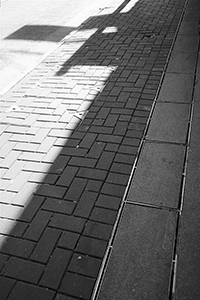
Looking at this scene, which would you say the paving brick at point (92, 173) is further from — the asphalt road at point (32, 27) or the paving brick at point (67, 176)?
the asphalt road at point (32, 27)

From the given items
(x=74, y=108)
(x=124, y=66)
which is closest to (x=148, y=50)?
(x=124, y=66)

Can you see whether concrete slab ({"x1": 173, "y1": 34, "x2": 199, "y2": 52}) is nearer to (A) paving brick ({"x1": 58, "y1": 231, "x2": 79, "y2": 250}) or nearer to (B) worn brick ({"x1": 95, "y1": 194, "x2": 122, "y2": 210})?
(B) worn brick ({"x1": 95, "y1": 194, "x2": 122, "y2": 210})

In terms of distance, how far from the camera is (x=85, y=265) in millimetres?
2680

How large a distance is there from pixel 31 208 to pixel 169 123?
2333mm

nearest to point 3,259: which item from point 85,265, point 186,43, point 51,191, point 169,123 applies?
point 85,265

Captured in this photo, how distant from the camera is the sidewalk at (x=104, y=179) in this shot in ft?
8.54

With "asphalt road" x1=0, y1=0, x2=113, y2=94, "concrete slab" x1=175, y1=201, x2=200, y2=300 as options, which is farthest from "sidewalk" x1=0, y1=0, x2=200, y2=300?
"asphalt road" x1=0, y1=0, x2=113, y2=94

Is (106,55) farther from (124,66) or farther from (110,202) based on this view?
(110,202)

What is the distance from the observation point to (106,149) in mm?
3969

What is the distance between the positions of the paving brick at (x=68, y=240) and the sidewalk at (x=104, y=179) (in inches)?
0.4

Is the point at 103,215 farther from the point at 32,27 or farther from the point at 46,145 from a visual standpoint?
the point at 32,27

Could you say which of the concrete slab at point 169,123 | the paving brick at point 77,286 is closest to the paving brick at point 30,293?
the paving brick at point 77,286

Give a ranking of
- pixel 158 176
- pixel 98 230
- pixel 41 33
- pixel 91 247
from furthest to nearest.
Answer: pixel 41 33 < pixel 158 176 < pixel 98 230 < pixel 91 247

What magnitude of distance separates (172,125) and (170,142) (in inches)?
16.1
